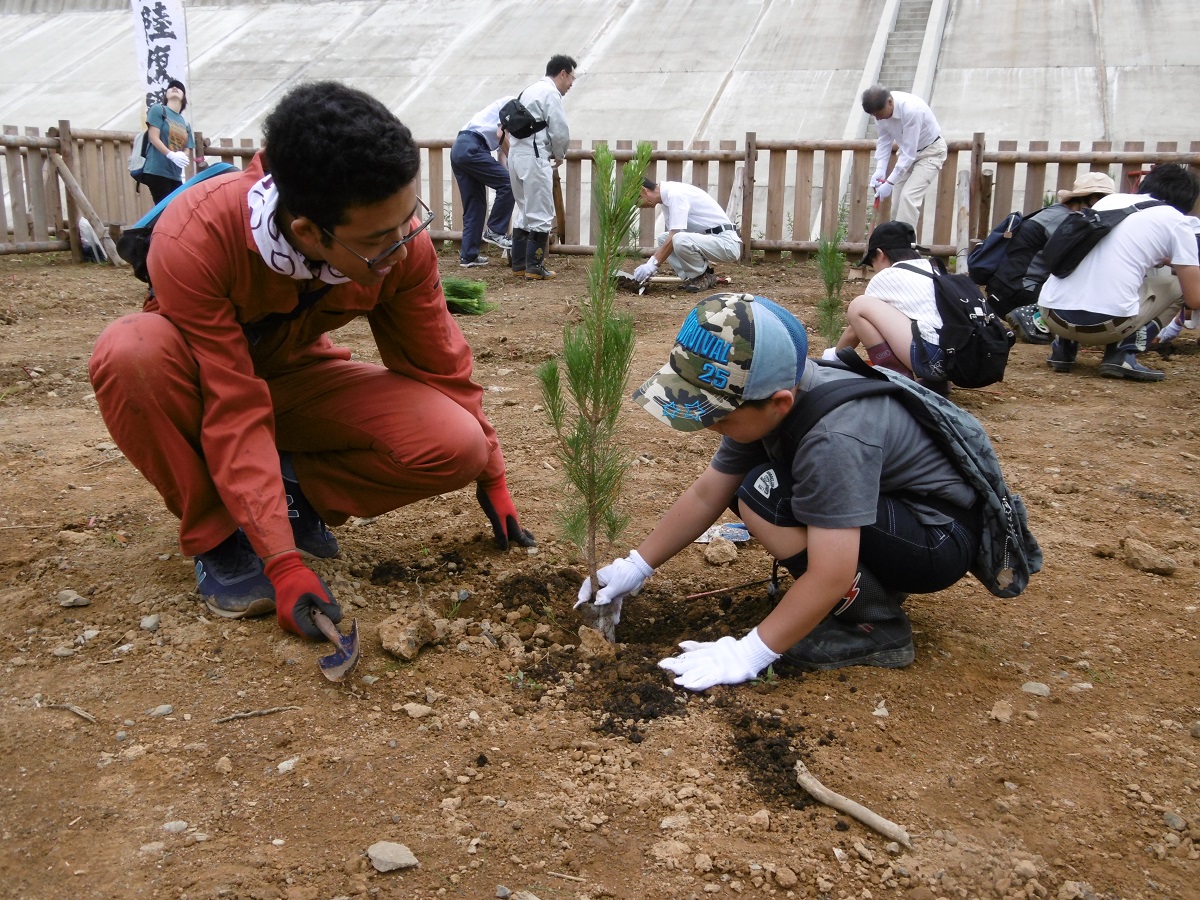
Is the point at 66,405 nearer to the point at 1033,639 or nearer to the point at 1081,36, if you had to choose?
the point at 1033,639

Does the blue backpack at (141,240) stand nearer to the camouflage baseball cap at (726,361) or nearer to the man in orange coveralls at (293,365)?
the man in orange coveralls at (293,365)

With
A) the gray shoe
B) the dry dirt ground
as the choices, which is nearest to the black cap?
the dry dirt ground

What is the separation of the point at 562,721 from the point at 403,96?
13.4 metres

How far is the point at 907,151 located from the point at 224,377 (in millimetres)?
6875

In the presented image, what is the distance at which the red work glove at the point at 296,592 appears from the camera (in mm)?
2211

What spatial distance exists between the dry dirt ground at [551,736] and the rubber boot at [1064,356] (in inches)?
101

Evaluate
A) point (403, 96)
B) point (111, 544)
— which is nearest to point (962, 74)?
point (403, 96)

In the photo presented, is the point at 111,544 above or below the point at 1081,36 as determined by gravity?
below

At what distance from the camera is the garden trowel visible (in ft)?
7.11

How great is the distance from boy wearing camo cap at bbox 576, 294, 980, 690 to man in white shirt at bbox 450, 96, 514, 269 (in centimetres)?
663

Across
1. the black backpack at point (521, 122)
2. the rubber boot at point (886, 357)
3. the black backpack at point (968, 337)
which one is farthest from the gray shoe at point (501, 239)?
the black backpack at point (968, 337)

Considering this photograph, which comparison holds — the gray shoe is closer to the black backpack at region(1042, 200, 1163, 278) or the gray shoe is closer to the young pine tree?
the black backpack at region(1042, 200, 1163, 278)

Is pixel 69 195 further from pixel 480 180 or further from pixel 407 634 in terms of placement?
pixel 407 634

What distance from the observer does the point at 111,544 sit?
290 centimetres
